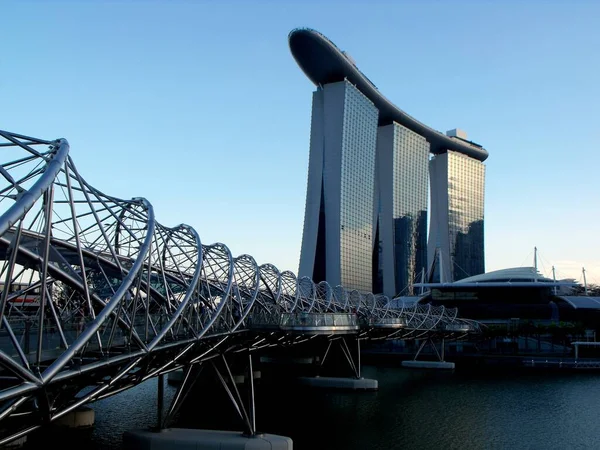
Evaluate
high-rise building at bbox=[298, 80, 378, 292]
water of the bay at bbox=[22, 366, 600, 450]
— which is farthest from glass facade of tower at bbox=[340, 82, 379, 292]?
water of the bay at bbox=[22, 366, 600, 450]

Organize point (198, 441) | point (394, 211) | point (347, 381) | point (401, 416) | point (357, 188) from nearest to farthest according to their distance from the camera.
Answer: point (198, 441) → point (401, 416) → point (347, 381) → point (357, 188) → point (394, 211)

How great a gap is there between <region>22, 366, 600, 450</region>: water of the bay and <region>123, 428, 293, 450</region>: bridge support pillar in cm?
214

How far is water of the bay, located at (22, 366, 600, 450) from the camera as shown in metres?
44.3

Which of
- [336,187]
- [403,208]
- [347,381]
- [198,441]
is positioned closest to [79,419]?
[198,441]

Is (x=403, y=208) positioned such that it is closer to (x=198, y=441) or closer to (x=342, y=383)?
(x=342, y=383)

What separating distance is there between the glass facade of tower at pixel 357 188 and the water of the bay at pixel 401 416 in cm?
8460

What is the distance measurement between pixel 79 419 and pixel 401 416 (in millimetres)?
25296

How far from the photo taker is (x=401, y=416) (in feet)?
177

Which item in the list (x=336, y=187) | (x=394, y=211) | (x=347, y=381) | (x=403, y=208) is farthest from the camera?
(x=403, y=208)

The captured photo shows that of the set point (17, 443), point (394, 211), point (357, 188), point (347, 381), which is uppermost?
point (357, 188)

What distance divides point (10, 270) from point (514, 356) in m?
96.7

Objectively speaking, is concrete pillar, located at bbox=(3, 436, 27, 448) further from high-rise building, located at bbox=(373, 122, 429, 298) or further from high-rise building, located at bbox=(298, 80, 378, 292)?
high-rise building, located at bbox=(373, 122, 429, 298)

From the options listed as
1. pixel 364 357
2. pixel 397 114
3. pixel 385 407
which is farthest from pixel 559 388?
pixel 397 114

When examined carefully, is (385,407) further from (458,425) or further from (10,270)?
(10,270)
